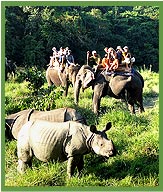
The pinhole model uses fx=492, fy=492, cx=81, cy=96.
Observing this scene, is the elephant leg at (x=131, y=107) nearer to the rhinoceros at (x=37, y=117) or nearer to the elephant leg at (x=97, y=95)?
the elephant leg at (x=97, y=95)

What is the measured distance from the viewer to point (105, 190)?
528 cm

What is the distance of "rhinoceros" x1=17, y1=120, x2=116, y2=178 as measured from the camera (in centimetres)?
508

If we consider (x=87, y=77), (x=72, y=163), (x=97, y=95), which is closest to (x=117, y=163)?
(x=72, y=163)

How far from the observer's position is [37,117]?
19.6 feet

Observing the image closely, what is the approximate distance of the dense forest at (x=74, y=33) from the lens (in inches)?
553

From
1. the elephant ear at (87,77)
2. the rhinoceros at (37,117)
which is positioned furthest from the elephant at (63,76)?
the rhinoceros at (37,117)

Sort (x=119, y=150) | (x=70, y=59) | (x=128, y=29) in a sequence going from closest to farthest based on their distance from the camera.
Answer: (x=119, y=150) < (x=70, y=59) < (x=128, y=29)

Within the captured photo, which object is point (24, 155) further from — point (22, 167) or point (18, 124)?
point (18, 124)

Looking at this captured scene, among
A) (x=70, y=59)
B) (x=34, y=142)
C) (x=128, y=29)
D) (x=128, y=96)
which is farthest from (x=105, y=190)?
(x=128, y=29)

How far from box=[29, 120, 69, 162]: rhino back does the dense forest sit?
314 inches

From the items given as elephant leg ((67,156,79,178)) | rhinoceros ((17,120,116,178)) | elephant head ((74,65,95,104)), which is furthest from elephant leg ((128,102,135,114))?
elephant leg ((67,156,79,178))

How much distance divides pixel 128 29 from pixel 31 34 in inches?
158

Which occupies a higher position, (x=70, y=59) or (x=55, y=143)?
(x=70, y=59)

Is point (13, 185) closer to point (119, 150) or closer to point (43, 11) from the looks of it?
point (119, 150)
